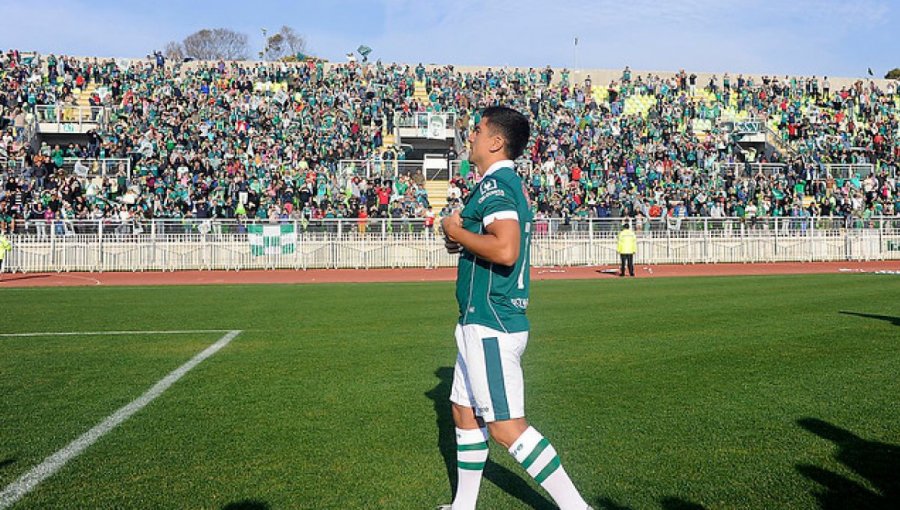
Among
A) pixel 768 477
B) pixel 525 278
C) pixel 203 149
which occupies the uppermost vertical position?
pixel 203 149

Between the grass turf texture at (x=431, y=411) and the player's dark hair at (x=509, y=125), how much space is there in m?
2.05

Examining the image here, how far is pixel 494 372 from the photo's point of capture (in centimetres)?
387

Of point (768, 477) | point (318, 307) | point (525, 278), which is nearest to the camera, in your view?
point (525, 278)

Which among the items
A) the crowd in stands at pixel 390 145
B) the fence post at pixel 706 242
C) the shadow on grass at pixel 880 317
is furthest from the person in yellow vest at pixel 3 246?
the fence post at pixel 706 242

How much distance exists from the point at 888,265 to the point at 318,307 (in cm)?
2253

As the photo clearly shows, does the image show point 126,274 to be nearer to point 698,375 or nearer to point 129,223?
point 129,223

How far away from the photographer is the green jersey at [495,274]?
12.7ft

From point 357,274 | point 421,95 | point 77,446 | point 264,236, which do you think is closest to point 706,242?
point 357,274

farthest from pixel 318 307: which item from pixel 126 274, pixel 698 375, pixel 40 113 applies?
pixel 40 113

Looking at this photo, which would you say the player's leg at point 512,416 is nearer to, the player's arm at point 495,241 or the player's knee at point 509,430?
the player's knee at point 509,430

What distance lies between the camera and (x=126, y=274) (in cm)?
2519

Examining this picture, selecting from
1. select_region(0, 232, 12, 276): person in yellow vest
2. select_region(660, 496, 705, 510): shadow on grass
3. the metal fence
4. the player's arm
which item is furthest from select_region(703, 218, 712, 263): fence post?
the player's arm

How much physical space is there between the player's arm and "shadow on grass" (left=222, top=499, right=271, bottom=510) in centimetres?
188

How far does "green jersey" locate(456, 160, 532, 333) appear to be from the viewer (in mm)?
3875
